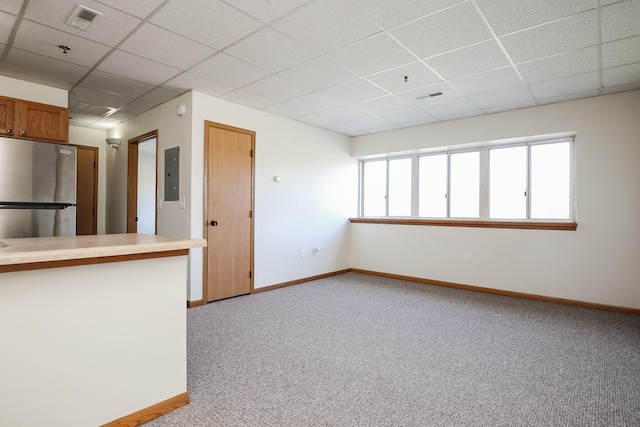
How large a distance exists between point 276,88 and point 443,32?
188cm

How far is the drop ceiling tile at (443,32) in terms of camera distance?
2.31 meters

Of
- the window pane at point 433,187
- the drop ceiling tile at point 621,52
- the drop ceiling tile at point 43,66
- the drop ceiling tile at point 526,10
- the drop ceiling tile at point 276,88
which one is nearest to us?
the drop ceiling tile at point 526,10

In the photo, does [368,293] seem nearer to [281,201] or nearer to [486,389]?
[281,201]

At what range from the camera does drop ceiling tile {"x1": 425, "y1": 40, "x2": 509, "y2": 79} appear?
279 centimetres

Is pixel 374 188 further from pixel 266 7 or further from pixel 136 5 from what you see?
pixel 136 5

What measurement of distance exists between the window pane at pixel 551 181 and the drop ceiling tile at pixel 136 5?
4682 mm

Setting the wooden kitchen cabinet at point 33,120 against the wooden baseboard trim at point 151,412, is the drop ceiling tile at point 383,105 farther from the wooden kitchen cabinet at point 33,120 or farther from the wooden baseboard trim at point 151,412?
the wooden baseboard trim at point 151,412

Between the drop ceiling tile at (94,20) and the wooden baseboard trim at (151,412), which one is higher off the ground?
the drop ceiling tile at (94,20)

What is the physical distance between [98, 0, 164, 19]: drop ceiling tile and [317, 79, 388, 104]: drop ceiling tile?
1923mm

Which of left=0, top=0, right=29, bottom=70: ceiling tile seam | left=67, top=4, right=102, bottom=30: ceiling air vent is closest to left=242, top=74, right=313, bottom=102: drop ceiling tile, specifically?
left=67, top=4, right=102, bottom=30: ceiling air vent

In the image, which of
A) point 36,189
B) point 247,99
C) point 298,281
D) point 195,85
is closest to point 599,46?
point 247,99

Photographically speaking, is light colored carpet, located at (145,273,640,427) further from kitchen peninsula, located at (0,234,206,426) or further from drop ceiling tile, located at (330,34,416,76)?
drop ceiling tile, located at (330,34,416,76)

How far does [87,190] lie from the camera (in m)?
5.61

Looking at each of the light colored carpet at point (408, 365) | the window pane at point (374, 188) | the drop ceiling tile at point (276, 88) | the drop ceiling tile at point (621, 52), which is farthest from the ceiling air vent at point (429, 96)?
the light colored carpet at point (408, 365)
